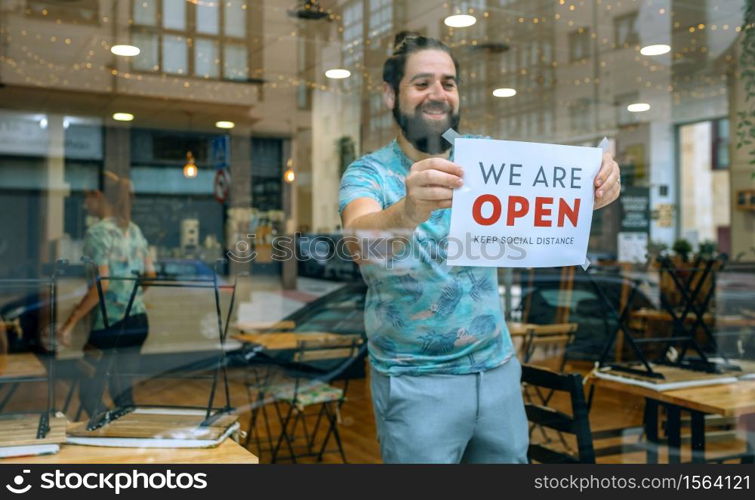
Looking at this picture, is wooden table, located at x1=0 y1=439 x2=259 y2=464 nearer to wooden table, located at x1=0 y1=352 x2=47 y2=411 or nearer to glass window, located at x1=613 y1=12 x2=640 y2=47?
wooden table, located at x1=0 y1=352 x2=47 y2=411

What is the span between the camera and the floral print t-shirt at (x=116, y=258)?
3887 millimetres

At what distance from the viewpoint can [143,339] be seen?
16.1ft

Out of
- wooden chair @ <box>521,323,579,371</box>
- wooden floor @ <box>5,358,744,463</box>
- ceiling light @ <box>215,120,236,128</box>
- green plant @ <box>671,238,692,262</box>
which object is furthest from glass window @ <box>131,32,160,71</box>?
green plant @ <box>671,238,692,262</box>

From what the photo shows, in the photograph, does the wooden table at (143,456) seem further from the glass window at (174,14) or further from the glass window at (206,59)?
the glass window at (206,59)

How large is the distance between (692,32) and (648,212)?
8.93 ft

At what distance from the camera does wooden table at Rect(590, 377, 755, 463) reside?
247 cm

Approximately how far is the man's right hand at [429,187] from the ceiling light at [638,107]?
307 inches

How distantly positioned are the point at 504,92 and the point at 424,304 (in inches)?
111

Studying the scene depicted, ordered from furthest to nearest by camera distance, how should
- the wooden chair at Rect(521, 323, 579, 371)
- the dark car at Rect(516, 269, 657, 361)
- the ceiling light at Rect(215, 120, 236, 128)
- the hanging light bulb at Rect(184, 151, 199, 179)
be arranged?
the ceiling light at Rect(215, 120, 236, 128)
the hanging light bulb at Rect(184, 151, 199, 179)
the dark car at Rect(516, 269, 657, 361)
the wooden chair at Rect(521, 323, 579, 371)

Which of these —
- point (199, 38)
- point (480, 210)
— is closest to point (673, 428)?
point (480, 210)

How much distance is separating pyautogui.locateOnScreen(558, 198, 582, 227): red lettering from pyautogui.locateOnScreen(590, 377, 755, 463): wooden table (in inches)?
38.1

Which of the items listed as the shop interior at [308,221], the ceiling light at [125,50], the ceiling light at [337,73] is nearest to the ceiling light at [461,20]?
the shop interior at [308,221]

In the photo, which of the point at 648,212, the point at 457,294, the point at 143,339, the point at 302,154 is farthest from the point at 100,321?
the point at 648,212

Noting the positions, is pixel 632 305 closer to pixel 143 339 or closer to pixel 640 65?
pixel 640 65
